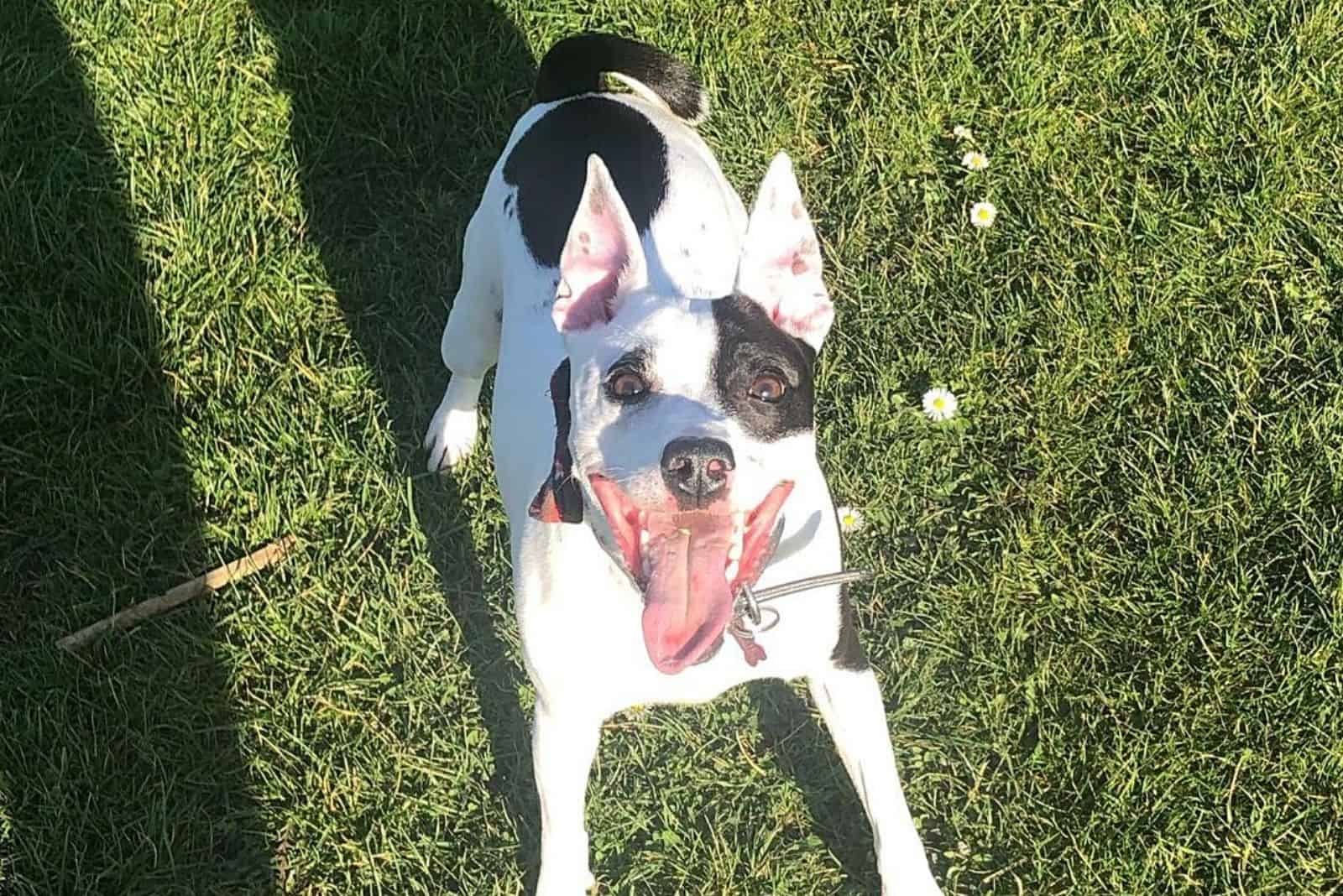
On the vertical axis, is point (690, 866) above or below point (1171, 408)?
below

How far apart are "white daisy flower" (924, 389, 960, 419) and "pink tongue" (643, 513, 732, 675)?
174 cm

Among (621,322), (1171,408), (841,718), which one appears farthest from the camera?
(1171,408)

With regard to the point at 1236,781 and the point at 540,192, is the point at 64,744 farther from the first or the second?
the point at 1236,781

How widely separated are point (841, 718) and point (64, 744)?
219 cm

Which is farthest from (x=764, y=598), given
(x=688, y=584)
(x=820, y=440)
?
(x=820, y=440)

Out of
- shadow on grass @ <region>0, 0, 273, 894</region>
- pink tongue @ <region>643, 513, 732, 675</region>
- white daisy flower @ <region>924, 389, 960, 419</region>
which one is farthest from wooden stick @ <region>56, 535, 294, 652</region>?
white daisy flower @ <region>924, 389, 960, 419</region>

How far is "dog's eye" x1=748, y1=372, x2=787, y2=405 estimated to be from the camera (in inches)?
99.8

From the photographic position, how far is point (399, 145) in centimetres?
470

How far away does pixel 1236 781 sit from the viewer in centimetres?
349

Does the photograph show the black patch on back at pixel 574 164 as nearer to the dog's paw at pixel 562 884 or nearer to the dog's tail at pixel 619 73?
the dog's tail at pixel 619 73

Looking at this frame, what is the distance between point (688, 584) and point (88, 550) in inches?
93.0

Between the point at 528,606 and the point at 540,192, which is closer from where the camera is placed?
the point at 528,606

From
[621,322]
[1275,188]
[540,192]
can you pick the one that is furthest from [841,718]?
[1275,188]

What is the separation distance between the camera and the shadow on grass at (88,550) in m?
3.62
